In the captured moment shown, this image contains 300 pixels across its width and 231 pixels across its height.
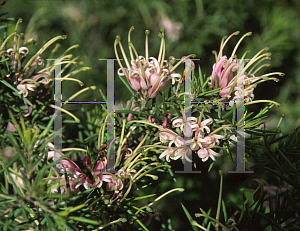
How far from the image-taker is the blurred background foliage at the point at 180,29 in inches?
36.8

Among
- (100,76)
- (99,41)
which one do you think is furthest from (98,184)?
(99,41)

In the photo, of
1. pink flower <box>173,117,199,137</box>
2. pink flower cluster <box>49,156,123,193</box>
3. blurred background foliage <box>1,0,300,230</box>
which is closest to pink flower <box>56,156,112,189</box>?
pink flower cluster <box>49,156,123,193</box>

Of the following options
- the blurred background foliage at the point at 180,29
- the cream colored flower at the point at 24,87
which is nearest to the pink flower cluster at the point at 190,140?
the cream colored flower at the point at 24,87

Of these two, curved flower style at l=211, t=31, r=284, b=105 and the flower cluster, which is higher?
curved flower style at l=211, t=31, r=284, b=105

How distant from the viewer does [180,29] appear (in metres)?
0.98

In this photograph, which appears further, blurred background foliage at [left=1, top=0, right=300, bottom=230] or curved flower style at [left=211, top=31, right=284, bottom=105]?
blurred background foliage at [left=1, top=0, right=300, bottom=230]

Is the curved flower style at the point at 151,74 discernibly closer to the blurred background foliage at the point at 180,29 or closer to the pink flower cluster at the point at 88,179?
the pink flower cluster at the point at 88,179

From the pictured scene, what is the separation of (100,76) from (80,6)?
0.31 metres

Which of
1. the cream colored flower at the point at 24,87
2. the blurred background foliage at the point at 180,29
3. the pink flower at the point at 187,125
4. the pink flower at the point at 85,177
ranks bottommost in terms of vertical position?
the pink flower at the point at 85,177

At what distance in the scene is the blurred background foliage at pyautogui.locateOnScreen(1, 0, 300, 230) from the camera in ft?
3.07

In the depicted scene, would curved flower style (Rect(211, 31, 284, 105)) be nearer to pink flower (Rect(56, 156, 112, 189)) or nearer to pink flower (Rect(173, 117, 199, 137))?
pink flower (Rect(173, 117, 199, 137))

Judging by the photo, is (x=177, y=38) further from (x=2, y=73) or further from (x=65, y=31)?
(x=2, y=73)

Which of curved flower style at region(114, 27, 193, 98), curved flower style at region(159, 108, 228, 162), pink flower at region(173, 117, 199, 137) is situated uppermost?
curved flower style at region(114, 27, 193, 98)

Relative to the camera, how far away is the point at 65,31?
3.49 ft
